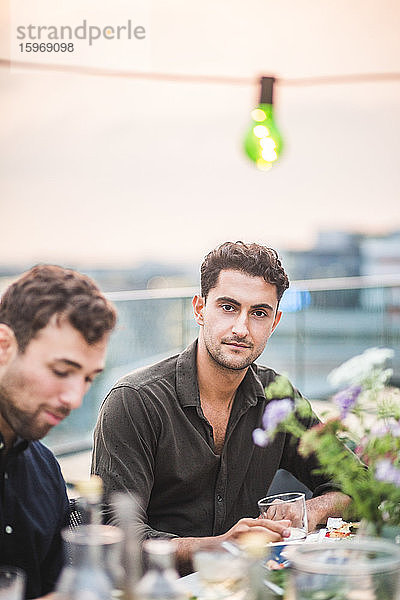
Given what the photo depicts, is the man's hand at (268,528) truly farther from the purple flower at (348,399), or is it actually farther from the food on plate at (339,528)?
the purple flower at (348,399)

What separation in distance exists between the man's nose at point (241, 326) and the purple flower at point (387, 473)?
30.1 inches

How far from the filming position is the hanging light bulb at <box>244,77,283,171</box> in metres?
2.99

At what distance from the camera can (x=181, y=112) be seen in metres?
5.70

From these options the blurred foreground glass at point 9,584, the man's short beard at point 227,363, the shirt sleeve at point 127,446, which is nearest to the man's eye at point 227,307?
the man's short beard at point 227,363

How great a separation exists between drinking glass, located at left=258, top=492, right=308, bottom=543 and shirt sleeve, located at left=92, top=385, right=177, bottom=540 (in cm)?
32

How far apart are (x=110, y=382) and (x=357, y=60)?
1.91 m

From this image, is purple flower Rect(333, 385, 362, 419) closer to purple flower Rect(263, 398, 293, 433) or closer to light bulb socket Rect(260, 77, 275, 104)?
purple flower Rect(263, 398, 293, 433)

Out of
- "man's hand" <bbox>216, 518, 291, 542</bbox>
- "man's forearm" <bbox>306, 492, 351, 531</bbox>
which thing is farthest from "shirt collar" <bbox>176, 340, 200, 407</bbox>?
"man's hand" <bbox>216, 518, 291, 542</bbox>

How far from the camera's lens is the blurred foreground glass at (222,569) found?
1.10m

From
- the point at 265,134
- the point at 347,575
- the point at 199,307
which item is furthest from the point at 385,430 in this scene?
the point at 265,134

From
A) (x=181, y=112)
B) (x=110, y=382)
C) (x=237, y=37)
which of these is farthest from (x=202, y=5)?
(x=181, y=112)

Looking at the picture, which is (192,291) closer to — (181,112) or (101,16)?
(101,16)

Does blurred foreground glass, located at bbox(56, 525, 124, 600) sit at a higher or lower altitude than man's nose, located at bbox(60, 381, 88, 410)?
lower

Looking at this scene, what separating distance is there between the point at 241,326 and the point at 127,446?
0.39m
